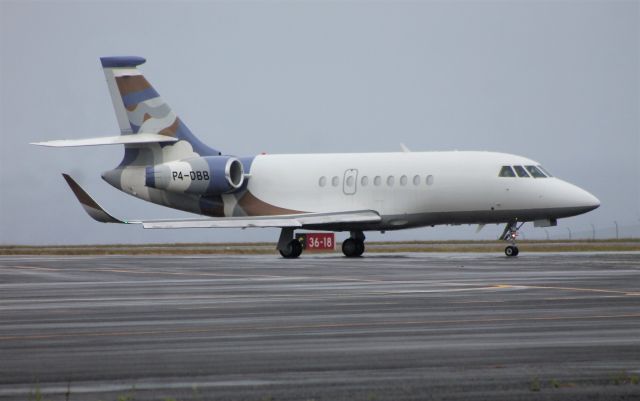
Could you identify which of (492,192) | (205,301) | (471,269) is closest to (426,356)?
(205,301)

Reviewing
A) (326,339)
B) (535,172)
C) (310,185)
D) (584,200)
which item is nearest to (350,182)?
(310,185)

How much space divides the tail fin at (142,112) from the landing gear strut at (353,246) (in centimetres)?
896

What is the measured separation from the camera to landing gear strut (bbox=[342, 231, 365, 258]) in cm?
4741

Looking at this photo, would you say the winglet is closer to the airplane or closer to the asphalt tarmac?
the airplane

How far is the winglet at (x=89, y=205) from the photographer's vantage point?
45.9 metres

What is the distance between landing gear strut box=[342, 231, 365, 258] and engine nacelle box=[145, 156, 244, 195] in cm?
604

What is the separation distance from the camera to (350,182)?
158 feet

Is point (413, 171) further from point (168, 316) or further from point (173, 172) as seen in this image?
point (168, 316)

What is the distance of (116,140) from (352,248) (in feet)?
40.1

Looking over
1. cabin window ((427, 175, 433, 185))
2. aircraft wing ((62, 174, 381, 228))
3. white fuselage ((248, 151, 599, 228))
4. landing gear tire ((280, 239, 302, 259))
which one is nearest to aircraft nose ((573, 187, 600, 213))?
white fuselage ((248, 151, 599, 228))

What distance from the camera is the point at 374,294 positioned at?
22.6 m

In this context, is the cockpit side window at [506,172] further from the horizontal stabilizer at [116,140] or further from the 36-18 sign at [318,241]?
the horizontal stabilizer at [116,140]

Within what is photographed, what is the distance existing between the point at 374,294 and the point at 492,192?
74.1ft

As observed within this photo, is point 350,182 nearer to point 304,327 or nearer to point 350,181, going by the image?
point 350,181
